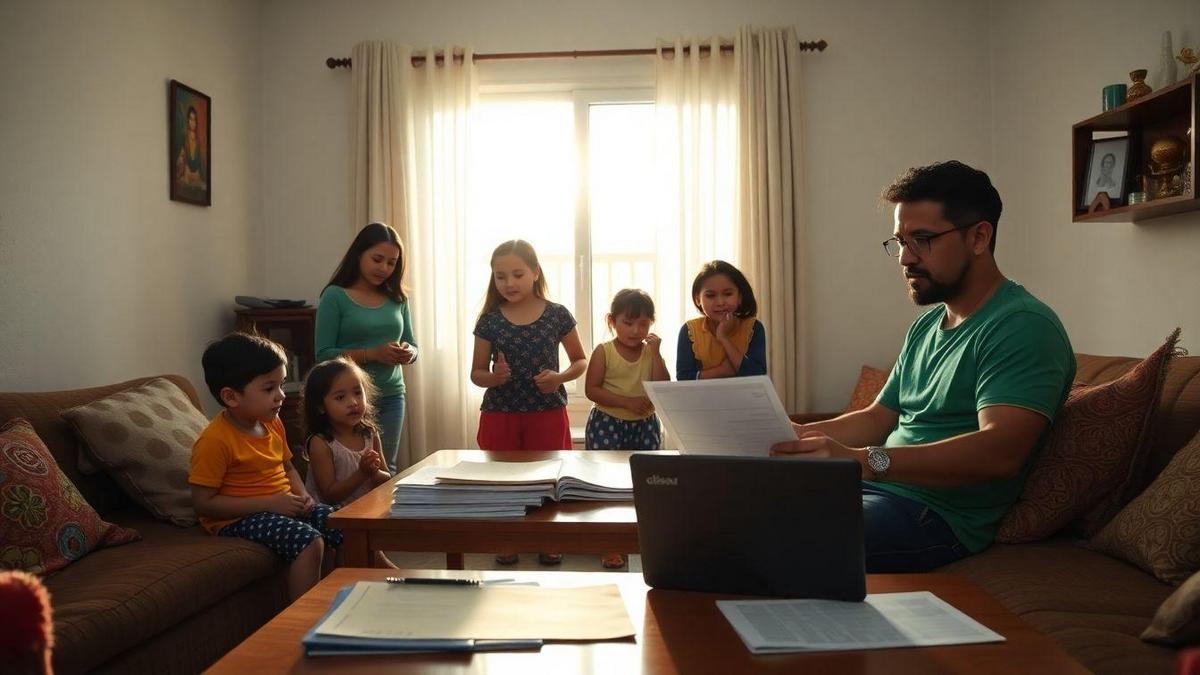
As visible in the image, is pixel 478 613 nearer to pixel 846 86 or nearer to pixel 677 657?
pixel 677 657

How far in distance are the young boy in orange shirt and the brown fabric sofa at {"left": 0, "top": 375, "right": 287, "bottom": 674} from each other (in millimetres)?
59

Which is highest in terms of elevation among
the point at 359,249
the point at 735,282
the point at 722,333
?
the point at 359,249

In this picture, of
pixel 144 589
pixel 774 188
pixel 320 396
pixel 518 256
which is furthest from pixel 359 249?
pixel 774 188

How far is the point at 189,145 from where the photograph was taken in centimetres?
363

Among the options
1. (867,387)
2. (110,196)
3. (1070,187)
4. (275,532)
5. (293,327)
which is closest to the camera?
(275,532)

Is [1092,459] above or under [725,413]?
under

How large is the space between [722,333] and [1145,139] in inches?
57.3

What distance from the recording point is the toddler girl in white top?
95.8 inches

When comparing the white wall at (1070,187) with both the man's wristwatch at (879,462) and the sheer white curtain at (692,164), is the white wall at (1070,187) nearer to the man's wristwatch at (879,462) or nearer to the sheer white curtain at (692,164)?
the sheer white curtain at (692,164)

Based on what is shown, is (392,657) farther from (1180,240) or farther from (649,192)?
(649,192)

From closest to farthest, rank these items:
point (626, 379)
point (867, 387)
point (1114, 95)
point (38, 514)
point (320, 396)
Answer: point (38, 514) → point (320, 396) → point (1114, 95) → point (626, 379) → point (867, 387)

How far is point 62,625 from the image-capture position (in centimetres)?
158

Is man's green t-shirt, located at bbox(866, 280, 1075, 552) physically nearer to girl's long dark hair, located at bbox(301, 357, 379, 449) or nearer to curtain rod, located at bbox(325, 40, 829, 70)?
girl's long dark hair, located at bbox(301, 357, 379, 449)

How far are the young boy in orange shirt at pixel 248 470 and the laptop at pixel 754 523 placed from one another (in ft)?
4.43
